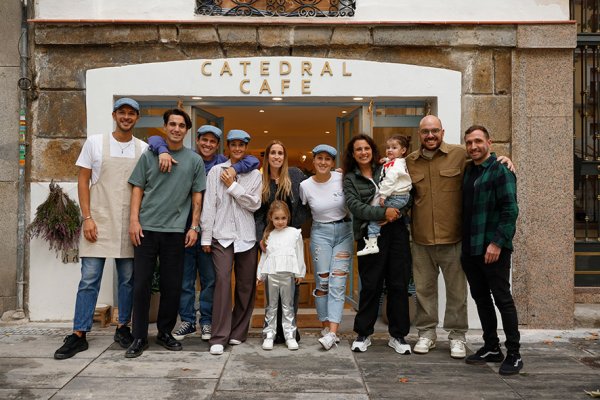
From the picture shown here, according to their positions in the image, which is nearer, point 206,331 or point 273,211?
point 273,211

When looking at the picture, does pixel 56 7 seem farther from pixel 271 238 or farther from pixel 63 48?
pixel 271 238

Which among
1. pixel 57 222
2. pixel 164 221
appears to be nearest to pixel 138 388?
pixel 164 221

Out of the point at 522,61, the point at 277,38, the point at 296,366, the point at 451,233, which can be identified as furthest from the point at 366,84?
the point at 296,366

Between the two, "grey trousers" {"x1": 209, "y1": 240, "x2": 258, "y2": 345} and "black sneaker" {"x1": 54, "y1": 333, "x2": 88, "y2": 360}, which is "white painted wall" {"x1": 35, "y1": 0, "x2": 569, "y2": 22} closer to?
"grey trousers" {"x1": 209, "y1": 240, "x2": 258, "y2": 345}

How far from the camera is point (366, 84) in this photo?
628cm

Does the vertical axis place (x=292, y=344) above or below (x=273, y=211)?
below

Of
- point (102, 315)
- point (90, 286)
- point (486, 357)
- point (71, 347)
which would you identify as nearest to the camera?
point (486, 357)

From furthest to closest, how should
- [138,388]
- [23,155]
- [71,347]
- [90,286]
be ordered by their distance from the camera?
[23,155]
[90,286]
[71,347]
[138,388]

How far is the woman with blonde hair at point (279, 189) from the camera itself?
17.2 feet

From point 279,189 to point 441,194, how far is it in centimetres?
145

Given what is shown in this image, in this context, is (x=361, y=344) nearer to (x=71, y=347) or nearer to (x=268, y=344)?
(x=268, y=344)

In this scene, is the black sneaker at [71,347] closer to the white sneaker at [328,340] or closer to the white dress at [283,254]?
the white dress at [283,254]

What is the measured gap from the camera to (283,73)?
6.27 metres

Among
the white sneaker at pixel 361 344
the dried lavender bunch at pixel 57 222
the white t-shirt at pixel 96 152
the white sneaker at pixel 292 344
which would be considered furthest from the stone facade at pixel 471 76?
the white sneaker at pixel 292 344
